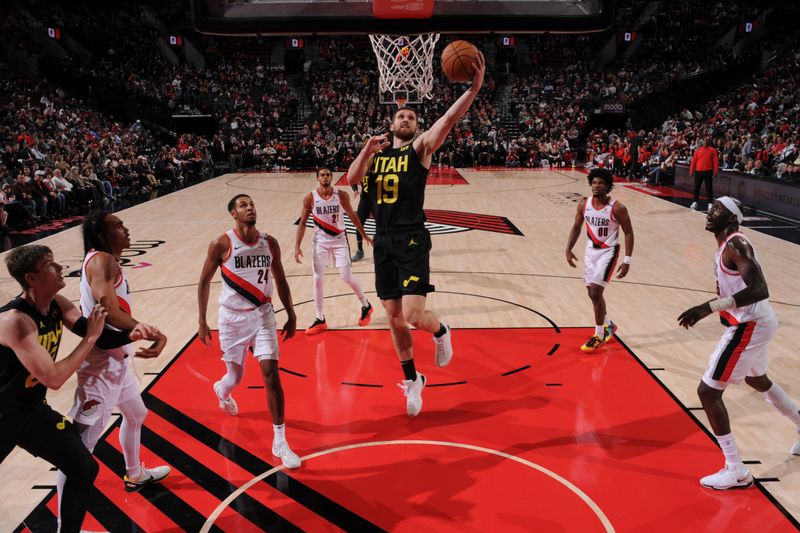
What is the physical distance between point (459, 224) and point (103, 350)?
414 inches

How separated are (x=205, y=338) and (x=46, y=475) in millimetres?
1323

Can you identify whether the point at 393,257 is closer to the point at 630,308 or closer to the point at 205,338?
the point at 205,338

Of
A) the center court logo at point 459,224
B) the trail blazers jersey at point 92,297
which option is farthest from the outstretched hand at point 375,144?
the center court logo at point 459,224

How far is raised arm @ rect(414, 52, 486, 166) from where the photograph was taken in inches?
174

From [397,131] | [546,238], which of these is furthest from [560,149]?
[397,131]

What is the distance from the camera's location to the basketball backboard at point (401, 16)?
22.4ft

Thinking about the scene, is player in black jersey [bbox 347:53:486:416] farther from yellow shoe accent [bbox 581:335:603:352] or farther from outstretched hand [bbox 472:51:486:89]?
yellow shoe accent [bbox 581:335:603:352]

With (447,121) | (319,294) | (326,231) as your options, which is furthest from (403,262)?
(326,231)

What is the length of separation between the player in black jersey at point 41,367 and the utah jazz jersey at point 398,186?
2.13 metres

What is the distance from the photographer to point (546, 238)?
1212 cm

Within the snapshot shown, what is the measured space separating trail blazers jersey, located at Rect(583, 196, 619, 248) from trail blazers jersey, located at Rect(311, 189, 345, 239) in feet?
8.46

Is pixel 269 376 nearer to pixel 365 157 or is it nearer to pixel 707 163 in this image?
pixel 365 157

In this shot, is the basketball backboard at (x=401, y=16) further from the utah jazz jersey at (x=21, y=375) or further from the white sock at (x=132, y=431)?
the utah jazz jersey at (x=21, y=375)

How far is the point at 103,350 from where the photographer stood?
11.7ft
